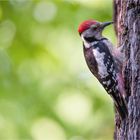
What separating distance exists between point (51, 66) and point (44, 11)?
62 centimetres

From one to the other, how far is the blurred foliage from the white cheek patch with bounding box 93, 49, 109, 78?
1224mm

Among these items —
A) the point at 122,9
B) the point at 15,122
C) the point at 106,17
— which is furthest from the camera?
the point at 106,17

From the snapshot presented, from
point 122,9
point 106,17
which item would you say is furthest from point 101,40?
point 106,17

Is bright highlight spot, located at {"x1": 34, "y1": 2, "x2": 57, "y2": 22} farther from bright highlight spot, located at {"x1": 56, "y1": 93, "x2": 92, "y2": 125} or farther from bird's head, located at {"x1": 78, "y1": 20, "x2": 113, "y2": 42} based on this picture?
bird's head, located at {"x1": 78, "y1": 20, "x2": 113, "y2": 42}

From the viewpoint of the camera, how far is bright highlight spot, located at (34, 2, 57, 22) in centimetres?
690

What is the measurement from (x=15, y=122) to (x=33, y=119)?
0.79 feet

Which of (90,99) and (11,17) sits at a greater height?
(11,17)

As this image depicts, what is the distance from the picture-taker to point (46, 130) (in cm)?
668

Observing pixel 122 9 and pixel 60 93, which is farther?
pixel 60 93

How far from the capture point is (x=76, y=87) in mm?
7027

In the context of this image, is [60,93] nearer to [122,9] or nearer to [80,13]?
[80,13]

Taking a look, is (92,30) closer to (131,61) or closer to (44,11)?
(131,61)

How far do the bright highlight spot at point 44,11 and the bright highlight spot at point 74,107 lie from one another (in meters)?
0.90

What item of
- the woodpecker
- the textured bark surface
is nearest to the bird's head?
the woodpecker
